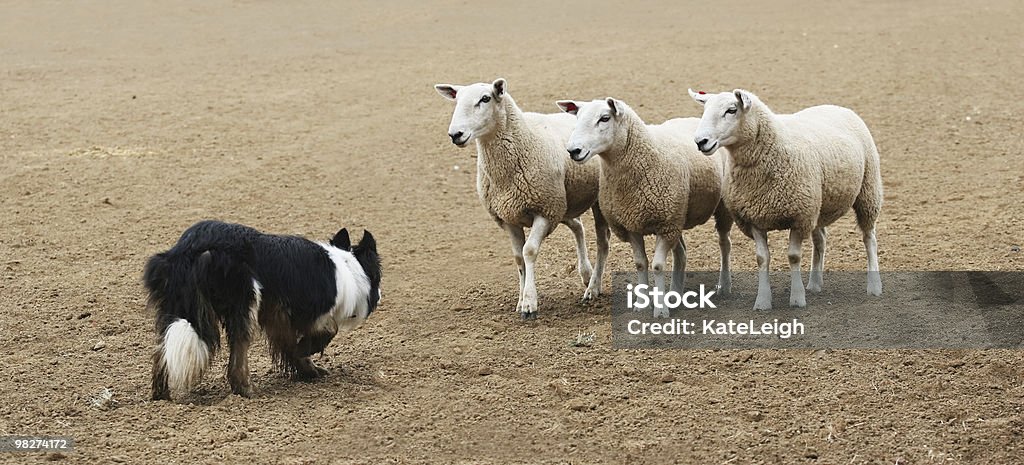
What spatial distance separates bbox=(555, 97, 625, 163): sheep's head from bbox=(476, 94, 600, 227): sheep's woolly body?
2.00 ft

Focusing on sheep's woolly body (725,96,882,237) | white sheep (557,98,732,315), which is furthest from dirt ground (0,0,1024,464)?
sheep's woolly body (725,96,882,237)

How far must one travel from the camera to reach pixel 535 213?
9.49 metres

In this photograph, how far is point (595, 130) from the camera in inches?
345

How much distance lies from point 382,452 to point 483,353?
198 cm

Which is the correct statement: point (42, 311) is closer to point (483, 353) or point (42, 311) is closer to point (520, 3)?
point (483, 353)

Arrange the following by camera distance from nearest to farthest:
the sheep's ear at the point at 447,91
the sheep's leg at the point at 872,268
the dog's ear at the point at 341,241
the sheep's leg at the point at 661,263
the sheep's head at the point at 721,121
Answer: the dog's ear at the point at 341,241, the sheep's head at the point at 721,121, the sheep's leg at the point at 661,263, the sheep's leg at the point at 872,268, the sheep's ear at the point at 447,91

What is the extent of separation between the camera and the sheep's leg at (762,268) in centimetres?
903

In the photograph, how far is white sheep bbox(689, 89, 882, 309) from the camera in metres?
8.68

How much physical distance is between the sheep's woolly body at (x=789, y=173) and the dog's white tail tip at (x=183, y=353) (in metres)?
4.00

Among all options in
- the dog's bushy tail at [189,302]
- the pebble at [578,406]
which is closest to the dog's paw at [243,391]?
the dog's bushy tail at [189,302]

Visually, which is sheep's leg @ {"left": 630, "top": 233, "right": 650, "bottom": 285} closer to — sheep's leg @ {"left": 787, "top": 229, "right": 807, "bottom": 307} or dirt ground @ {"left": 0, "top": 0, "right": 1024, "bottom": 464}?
dirt ground @ {"left": 0, "top": 0, "right": 1024, "bottom": 464}

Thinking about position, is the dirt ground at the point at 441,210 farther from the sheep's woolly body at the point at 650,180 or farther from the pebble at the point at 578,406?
the sheep's woolly body at the point at 650,180

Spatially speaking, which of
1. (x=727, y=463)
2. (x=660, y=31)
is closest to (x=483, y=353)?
(x=727, y=463)

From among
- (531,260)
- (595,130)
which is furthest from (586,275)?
(595,130)
